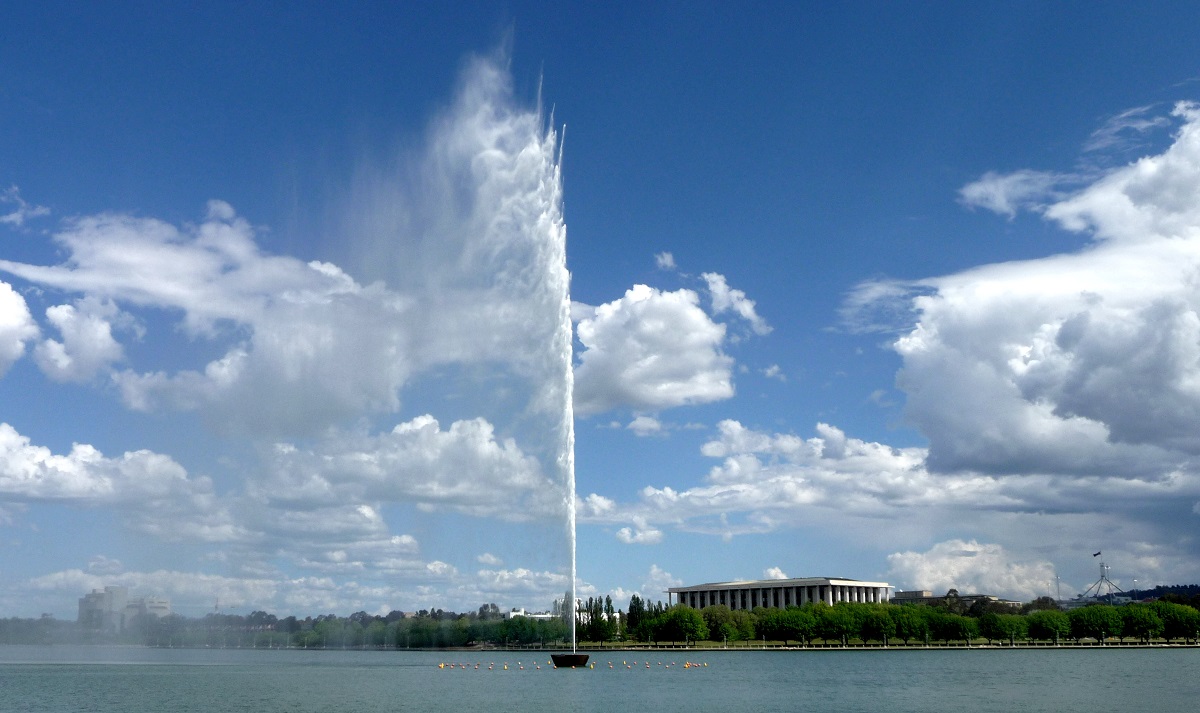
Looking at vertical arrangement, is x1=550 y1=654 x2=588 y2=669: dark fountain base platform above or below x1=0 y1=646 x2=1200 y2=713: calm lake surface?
above

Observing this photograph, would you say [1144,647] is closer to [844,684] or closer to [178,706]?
[844,684]

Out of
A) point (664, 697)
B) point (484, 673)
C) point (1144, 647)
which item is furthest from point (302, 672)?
point (1144, 647)

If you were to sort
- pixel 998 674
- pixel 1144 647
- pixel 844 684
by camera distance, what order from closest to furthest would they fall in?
1. pixel 844 684
2. pixel 998 674
3. pixel 1144 647

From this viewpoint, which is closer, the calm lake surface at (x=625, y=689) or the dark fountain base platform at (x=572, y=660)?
the calm lake surface at (x=625, y=689)

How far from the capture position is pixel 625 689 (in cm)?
8725

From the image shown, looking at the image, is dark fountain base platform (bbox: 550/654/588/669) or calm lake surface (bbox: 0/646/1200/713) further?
dark fountain base platform (bbox: 550/654/588/669)

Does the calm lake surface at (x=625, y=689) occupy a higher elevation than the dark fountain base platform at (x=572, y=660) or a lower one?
lower

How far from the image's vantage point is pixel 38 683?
318ft

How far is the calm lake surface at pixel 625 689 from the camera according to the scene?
70250mm

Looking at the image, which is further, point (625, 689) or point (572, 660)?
point (572, 660)

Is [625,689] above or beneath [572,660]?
beneath

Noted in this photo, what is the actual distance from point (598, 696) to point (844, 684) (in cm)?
2795

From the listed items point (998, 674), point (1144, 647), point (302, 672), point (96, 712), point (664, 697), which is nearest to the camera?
point (96, 712)

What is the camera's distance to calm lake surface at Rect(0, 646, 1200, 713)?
70.2 metres
